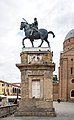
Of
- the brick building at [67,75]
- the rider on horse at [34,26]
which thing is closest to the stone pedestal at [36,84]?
the rider on horse at [34,26]

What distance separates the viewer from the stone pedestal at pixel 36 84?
60.9ft

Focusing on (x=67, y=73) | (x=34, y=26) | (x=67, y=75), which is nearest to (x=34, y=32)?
(x=34, y=26)

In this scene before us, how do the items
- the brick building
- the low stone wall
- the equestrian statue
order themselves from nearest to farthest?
the low stone wall
the equestrian statue
the brick building

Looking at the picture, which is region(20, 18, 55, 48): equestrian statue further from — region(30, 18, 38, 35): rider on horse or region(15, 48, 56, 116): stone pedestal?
region(15, 48, 56, 116): stone pedestal

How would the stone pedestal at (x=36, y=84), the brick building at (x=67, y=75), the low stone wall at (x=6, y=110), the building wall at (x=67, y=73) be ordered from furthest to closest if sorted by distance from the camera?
the building wall at (x=67, y=73)
the brick building at (x=67, y=75)
the low stone wall at (x=6, y=110)
the stone pedestal at (x=36, y=84)

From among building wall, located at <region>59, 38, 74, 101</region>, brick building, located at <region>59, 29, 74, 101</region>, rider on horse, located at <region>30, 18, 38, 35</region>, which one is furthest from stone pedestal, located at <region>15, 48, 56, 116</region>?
building wall, located at <region>59, 38, 74, 101</region>

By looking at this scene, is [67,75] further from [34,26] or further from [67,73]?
[34,26]

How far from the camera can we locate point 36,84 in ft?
62.1

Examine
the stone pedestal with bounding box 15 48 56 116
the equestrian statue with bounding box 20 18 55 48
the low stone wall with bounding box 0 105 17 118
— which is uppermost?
the equestrian statue with bounding box 20 18 55 48

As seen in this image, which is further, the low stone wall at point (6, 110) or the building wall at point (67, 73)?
the building wall at point (67, 73)

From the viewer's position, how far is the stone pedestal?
60.9 feet

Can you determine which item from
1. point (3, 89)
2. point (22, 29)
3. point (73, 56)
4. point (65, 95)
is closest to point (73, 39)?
point (73, 56)

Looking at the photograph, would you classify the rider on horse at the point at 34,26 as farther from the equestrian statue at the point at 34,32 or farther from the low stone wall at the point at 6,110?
the low stone wall at the point at 6,110

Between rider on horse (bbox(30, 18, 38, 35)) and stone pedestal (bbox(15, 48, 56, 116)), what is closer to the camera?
stone pedestal (bbox(15, 48, 56, 116))
